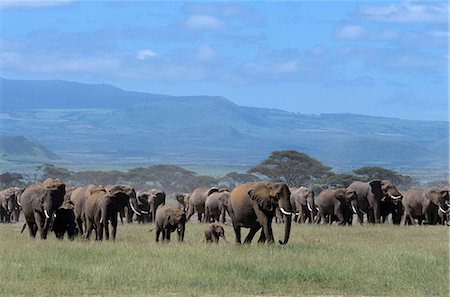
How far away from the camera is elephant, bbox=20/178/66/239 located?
30344 millimetres

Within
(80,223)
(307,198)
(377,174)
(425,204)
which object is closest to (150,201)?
(307,198)

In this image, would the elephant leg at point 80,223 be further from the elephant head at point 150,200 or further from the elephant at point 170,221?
the elephant head at point 150,200

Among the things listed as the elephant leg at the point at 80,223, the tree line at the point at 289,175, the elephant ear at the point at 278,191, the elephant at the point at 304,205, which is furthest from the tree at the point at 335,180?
the elephant ear at the point at 278,191

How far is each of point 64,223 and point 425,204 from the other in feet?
56.6

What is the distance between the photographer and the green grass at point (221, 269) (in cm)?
2008

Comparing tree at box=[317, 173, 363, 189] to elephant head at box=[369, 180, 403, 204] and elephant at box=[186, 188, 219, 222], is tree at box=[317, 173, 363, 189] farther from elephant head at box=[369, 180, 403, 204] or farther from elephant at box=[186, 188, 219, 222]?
elephant head at box=[369, 180, 403, 204]

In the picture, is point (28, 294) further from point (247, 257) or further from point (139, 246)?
point (139, 246)

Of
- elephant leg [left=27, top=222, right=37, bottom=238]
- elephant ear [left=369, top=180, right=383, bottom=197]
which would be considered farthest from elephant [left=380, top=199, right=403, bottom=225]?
elephant leg [left=27, top=222, right=37, bottom=238]

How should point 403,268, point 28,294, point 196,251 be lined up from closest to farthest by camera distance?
point 28,294
point 403,268
point 196,251

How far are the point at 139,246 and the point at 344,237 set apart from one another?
7.30 m

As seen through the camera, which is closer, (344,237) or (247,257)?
(247,257)

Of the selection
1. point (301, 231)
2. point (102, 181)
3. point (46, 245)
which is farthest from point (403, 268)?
point (102, 181)

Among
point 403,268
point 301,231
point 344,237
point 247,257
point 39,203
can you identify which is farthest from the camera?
point 301,231

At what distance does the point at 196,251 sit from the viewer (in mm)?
26078
